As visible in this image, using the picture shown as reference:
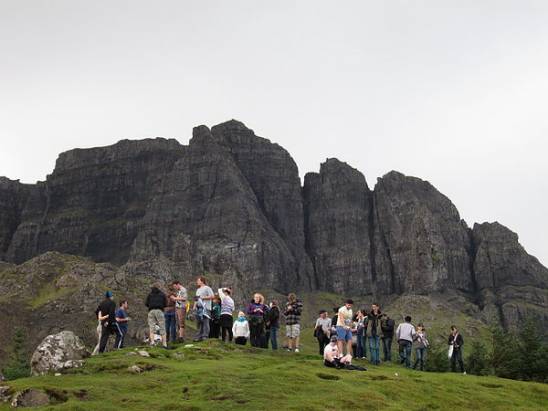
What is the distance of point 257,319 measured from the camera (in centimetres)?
4862

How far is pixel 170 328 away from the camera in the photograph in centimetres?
4591

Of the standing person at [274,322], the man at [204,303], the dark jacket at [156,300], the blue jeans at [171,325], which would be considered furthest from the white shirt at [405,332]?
the dark jacket at [156,300]

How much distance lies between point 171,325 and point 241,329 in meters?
4.69

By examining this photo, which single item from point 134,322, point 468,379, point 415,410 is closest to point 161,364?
point 415,410

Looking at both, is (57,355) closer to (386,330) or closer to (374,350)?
(374,350)

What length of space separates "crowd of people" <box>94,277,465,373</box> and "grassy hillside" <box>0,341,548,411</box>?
2854 millimetres

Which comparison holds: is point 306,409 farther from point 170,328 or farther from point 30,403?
point 170,328

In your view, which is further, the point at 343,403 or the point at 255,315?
the point at 255,315

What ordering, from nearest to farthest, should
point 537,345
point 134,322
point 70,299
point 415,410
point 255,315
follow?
point 415,410 → point 255,315 → point 537,345 → point 134,322 → point 70,299

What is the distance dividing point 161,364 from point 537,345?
53.8 meters

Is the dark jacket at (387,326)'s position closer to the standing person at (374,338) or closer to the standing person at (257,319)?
the standing person at (374,338)

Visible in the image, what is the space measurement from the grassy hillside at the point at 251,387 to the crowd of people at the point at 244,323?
2.85m

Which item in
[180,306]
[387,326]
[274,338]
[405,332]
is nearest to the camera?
[180,306]

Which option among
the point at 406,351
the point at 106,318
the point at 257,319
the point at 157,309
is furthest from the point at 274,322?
the point at 106,318
